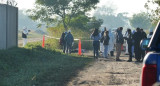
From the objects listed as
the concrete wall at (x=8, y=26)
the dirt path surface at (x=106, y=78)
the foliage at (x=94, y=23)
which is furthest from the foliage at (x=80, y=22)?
the dirt path surface at (x=106, y=78)

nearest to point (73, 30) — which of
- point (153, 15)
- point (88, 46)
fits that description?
point (88, 46)

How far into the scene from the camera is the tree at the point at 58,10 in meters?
43.6

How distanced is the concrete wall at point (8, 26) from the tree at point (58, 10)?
1862cm

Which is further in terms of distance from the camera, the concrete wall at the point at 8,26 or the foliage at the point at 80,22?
the foliage at the point at 80,22

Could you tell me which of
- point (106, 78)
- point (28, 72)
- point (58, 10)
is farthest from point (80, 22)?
point (106, 78)

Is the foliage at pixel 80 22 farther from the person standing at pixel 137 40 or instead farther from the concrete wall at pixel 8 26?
the person standing at pixel 137 40

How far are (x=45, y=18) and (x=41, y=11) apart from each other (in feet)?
2.85

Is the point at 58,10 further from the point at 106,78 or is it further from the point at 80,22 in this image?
the point at 106,78

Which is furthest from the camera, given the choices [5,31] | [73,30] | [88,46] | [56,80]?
[73,30]

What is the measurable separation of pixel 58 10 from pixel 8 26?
2102 centimetres

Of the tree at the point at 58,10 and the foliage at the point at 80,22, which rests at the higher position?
the tree at the point at 58,10

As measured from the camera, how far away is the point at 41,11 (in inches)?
1715

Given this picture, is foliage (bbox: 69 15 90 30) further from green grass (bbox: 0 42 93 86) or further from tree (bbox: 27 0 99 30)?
green grass (bbox: 0 42 93 86)

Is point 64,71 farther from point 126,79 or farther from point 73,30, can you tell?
point 73,30
